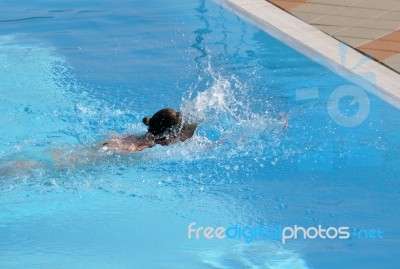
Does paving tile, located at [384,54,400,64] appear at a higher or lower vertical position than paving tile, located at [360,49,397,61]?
lower

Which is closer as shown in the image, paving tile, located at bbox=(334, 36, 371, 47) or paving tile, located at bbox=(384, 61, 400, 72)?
paving tile, located at bbox=(384, 61, 400, 72)

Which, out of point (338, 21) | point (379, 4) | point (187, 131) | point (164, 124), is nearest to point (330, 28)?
point (338, 21)

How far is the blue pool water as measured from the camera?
16.6 feet

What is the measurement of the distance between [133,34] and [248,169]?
10.0ft

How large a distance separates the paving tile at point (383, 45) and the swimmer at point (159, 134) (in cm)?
260

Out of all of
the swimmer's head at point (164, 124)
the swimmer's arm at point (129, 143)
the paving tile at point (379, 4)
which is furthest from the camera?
the paving tile at point (379, 4)

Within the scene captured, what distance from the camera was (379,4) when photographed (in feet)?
29.4

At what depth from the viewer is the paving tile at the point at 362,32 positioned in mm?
8148

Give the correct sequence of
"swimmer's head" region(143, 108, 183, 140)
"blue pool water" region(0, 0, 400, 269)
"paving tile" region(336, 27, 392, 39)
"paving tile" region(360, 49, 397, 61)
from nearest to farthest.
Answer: "blue pool water" region(0, 0, 400, 269) < "swimmer's head" region(143, 108, 183, 140) < "paving tile" region(360, 49, 397, 61) < "paving tile" region(336, 27, 392, 39)

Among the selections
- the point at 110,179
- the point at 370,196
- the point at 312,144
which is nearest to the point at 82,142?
the point at 110,179

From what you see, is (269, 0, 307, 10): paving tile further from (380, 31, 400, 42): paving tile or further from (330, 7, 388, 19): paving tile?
(380, 31, 400, 42): paving tile

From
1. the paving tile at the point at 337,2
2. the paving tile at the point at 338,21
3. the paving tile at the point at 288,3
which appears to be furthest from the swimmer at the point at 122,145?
the paving tile at the point at 337,2

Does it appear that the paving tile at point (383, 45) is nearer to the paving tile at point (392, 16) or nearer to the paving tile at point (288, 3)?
the paving tile at point (392, 16)

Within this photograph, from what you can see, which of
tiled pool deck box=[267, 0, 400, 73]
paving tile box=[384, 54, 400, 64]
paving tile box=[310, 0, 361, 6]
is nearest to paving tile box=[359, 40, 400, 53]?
tiled pool deck box=[267, 0, 400, 73]
